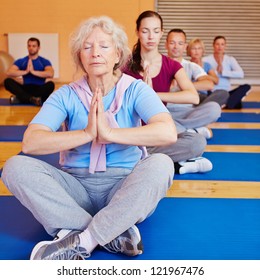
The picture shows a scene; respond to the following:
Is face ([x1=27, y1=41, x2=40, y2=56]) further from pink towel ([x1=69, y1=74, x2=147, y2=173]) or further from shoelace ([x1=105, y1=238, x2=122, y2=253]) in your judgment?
shoelace ([x1=105, y1=238, x2=122, y2=253])

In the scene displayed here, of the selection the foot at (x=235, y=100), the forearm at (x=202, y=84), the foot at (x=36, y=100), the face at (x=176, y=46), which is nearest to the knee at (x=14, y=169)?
the face at (x=176, y=46)

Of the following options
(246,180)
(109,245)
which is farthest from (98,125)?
(246,180)

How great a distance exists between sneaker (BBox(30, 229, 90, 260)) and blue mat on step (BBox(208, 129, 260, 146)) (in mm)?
2801

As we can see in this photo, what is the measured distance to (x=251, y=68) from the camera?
33.3 feet

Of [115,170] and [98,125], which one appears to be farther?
[115,170]

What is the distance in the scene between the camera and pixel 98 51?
237 cm

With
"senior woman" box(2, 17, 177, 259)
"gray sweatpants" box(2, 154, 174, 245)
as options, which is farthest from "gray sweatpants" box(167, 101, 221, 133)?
"gray sweatpants" box(2, 154, 174, 245)

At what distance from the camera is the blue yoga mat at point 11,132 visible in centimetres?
479

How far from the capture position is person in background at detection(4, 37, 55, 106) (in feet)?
24.0
